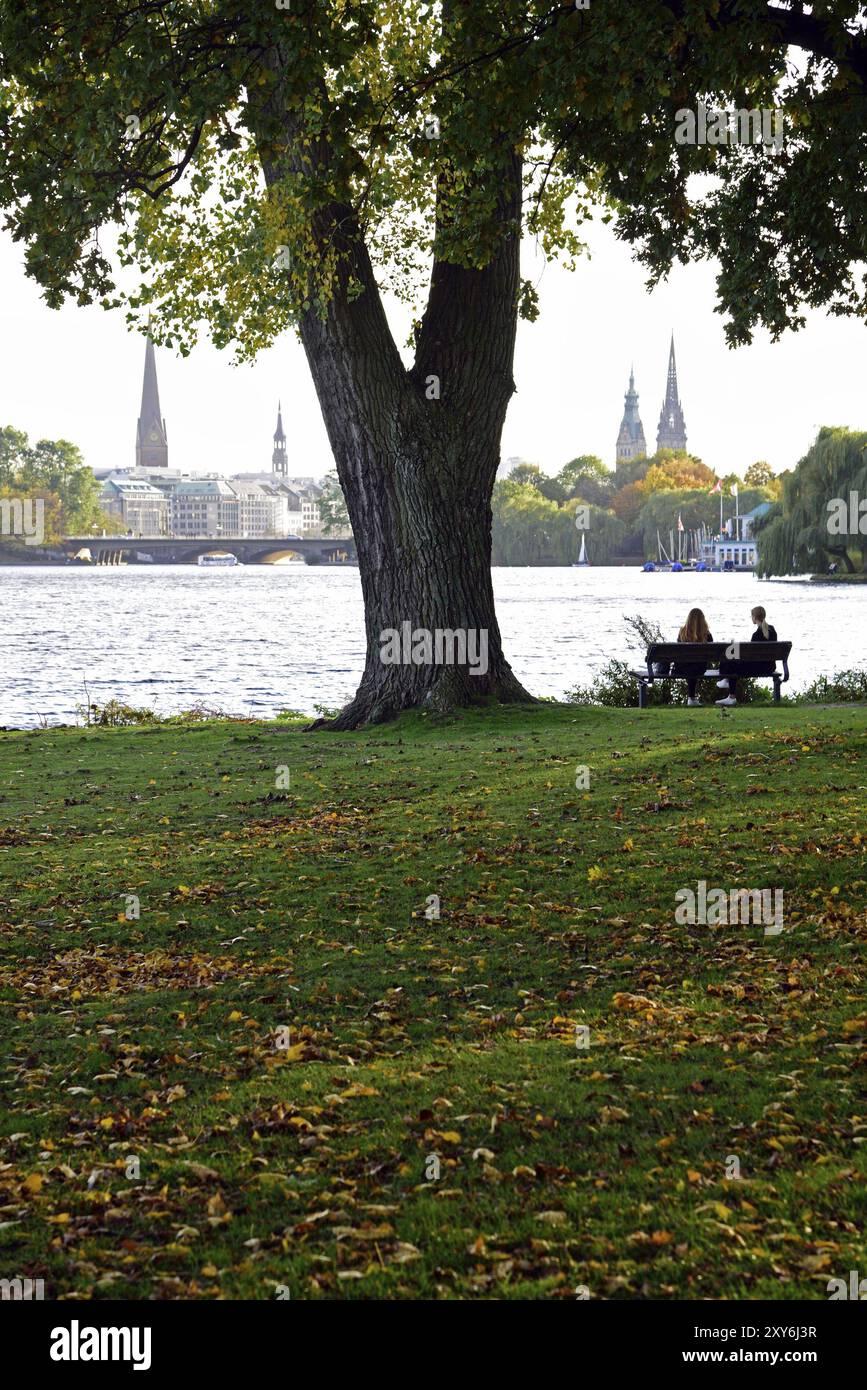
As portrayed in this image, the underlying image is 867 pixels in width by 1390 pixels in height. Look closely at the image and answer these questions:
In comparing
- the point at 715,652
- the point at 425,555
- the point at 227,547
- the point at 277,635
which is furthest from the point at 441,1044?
the point at 227,547

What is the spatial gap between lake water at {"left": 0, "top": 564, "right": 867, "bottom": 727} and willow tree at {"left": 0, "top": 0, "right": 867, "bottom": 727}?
40.9 feet

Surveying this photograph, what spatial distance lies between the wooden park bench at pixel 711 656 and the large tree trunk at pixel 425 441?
3203 mm

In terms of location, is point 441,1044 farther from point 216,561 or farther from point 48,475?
point 216,561

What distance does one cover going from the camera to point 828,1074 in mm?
5887

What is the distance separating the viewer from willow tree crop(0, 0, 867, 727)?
9.40 m

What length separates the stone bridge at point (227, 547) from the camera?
146 m

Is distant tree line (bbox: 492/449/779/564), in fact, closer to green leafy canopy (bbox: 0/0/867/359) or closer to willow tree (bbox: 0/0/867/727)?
willow tree (bbox: 0/0/867/727)

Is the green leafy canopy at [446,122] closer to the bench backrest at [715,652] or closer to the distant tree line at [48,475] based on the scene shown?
the bench backrest at [715,652]

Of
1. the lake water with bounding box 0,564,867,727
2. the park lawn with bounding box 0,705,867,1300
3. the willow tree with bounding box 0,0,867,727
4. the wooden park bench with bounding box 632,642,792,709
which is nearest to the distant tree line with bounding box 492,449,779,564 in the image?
the lake water with bounding box 0,564,867,727

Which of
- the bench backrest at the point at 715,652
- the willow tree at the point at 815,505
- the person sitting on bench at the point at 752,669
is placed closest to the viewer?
the bench backrest at the point at 715,652

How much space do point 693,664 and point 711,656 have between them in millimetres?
314

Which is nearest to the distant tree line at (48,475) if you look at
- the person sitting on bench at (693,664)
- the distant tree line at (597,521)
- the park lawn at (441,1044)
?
the distant tree line at (597,521)
